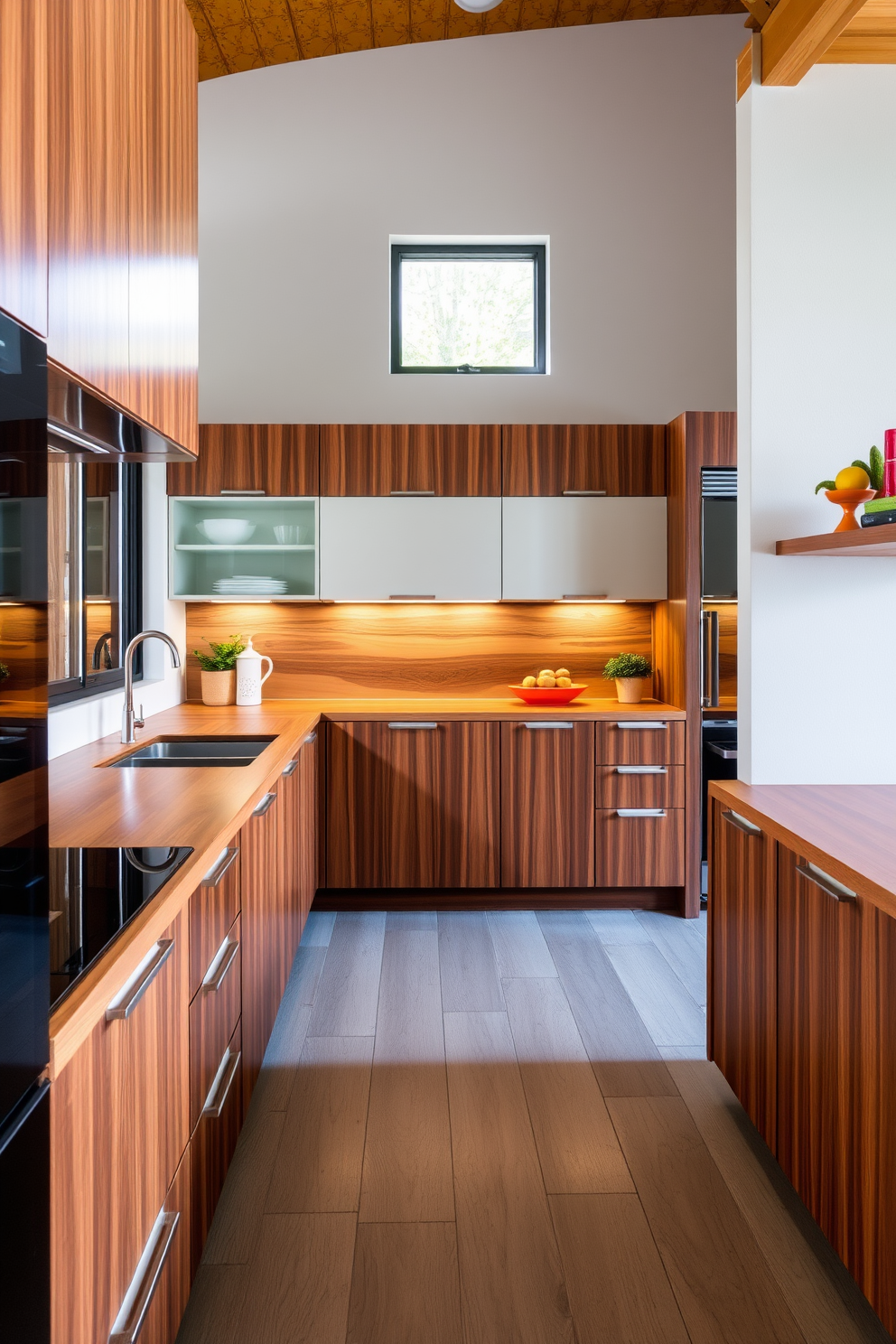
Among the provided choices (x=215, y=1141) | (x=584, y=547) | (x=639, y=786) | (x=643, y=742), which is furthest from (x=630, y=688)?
(x=215, y=1141)

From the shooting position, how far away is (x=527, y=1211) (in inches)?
74.7

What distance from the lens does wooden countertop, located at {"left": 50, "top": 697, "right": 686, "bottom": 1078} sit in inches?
45.5

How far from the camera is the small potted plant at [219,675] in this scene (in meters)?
3.96

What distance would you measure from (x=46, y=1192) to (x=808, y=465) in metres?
2.23

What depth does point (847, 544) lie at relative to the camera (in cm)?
195

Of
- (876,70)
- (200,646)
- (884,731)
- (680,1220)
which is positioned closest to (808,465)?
Answer: (884,731)

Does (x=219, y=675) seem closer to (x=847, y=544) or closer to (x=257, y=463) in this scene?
(x=257, y=463)

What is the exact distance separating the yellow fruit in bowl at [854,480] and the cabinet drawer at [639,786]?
184cm

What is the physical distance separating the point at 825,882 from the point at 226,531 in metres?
3.02

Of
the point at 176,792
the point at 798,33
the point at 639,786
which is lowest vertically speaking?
the point at 639,786

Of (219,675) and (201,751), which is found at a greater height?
(219,675)

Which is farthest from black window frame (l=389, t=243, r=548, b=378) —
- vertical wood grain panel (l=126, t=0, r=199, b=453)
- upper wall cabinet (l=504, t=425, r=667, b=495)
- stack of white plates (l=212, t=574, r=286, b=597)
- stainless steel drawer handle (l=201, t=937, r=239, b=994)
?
stainless steel drawer handle (l=201, t=937, r=239, b=994)

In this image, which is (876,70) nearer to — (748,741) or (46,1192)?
(748,741)

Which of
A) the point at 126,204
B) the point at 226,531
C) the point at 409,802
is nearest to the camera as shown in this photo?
the point at 126,204
